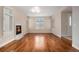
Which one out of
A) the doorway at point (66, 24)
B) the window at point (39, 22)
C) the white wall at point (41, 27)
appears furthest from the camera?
the window at point (39, 22)

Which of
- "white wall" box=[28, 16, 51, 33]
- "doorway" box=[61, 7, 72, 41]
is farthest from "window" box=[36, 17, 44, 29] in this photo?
"doorway" box=[61, 7, 72, 41]

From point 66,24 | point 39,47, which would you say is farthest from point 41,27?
point 39,47

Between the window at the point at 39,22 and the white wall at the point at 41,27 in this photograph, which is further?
the window at the point at 39,22

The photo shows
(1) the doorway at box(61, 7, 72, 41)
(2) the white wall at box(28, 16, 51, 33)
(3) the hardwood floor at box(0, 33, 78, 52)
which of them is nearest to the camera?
(3) the hardwood floor at box(0, 33, 78, 52)

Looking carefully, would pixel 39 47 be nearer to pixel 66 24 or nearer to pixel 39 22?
pixel 66 24

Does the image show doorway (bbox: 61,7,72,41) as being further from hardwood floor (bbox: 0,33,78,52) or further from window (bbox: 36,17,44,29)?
window (bbox: 36,17,44,29)

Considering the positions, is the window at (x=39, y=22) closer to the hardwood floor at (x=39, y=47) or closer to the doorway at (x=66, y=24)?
the doorway at (x=66, y=24)

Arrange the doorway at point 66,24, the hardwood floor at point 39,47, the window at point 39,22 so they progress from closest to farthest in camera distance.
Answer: the hardwood floor at point 39,47, the doorway at point 66,24, the window at point 39,22

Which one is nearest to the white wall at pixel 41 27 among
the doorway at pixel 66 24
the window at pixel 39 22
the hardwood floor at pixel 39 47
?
the window at pixel 39 22

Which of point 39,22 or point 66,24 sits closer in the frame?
point 66,24
